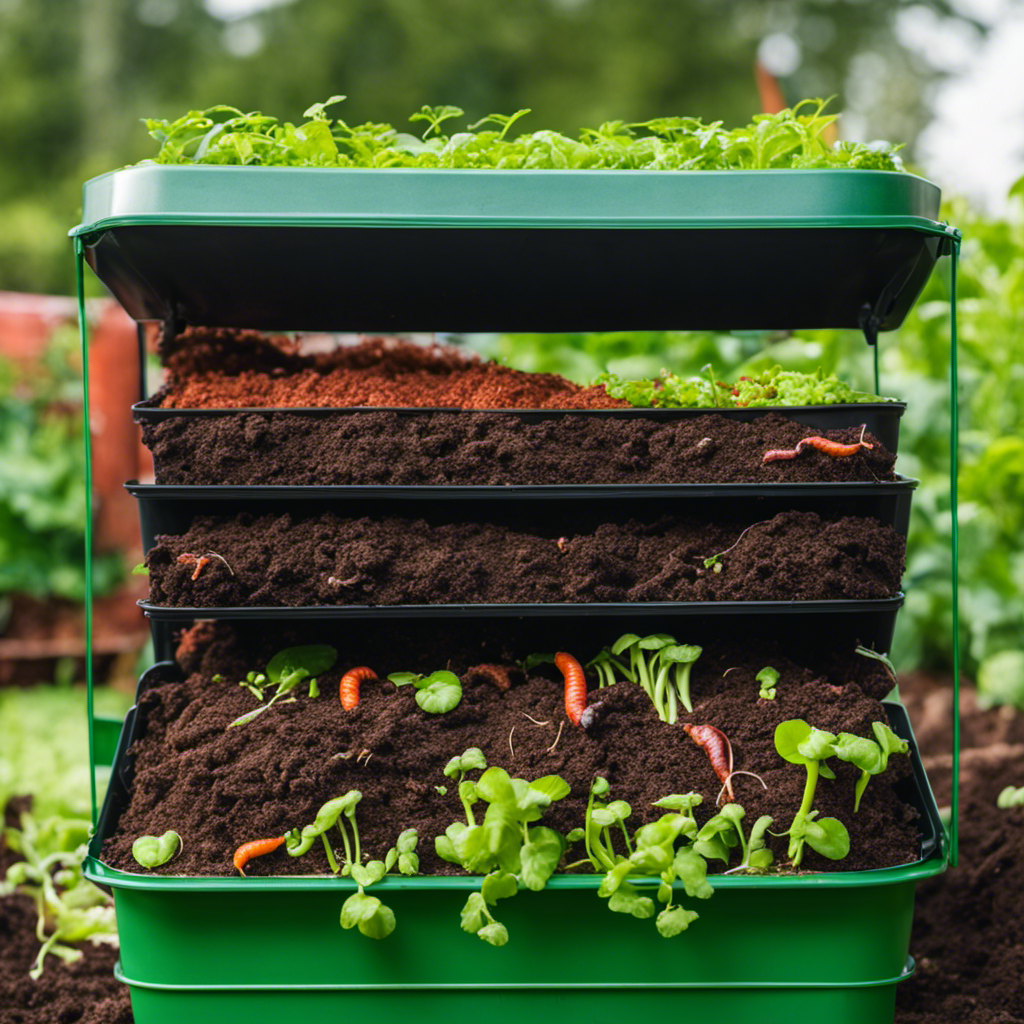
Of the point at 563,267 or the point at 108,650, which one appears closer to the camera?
the point at 563,267

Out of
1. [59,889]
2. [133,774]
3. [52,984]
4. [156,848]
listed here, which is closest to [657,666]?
[156,848]

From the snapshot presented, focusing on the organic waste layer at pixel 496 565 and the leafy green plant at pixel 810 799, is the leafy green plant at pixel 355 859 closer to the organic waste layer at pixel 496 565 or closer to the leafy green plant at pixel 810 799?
the organic waste layer at pixel 496 565

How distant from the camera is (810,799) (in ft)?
5.94

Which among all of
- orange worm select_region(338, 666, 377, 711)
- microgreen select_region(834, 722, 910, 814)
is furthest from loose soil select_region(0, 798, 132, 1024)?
microgreen select_region(834, 722, 910, 814)

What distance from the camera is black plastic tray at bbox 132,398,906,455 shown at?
2.00 meters

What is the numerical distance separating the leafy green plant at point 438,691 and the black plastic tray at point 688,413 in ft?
1.91

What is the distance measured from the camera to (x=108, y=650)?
5.22 m

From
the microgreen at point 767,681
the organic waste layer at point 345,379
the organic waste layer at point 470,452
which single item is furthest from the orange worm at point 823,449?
the microgreen at point 767,681

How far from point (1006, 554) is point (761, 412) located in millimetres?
2687

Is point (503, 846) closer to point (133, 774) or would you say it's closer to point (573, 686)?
point (573, 686)

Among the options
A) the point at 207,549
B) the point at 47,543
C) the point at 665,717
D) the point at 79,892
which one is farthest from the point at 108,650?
the point at 665,717

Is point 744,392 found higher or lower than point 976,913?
higher

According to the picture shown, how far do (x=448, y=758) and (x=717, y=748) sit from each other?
1.82ft

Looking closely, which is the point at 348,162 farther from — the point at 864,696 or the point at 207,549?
the point at 864,696
